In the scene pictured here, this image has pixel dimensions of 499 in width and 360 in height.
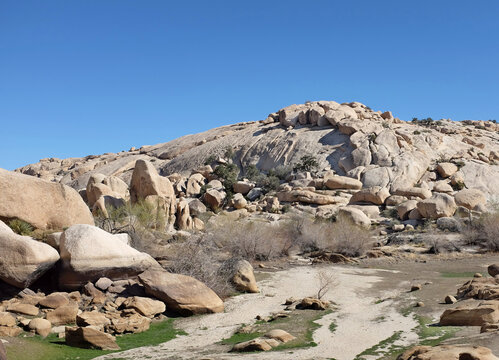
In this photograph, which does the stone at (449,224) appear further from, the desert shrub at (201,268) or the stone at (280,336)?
the stone at (280,336)

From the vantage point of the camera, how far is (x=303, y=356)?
1054cm

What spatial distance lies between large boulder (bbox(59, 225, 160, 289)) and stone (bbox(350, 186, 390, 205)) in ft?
101

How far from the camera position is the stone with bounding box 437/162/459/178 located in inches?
1972

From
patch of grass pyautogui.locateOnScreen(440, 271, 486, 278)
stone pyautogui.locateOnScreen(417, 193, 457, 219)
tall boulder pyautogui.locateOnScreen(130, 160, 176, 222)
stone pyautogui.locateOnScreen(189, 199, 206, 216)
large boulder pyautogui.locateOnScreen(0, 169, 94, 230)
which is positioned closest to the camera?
large boulder pyautogui.locateOnScreen(0, 169, 94, 230)

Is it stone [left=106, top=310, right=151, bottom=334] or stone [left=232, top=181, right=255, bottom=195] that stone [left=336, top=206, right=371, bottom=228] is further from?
stone [left=106, top=310, right=151, bottom=334]

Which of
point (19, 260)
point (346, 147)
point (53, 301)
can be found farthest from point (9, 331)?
point (346, 147)

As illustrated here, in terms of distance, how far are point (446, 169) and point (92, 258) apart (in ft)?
139

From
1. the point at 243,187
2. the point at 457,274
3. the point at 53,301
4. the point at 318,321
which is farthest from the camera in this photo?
the point at 243,187

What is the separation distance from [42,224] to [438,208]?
95.8 feet

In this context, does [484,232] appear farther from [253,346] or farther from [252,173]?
[252,173]

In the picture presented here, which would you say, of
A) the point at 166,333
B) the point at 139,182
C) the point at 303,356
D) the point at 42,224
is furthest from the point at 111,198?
the point at 303,356

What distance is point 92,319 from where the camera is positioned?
13539mm

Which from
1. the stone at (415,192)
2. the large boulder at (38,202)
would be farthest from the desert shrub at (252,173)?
the large boulder at (38,202)

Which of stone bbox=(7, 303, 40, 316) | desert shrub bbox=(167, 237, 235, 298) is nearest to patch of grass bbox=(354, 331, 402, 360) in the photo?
Result: desert shrub bbox=(167, 237, 235, 298)
